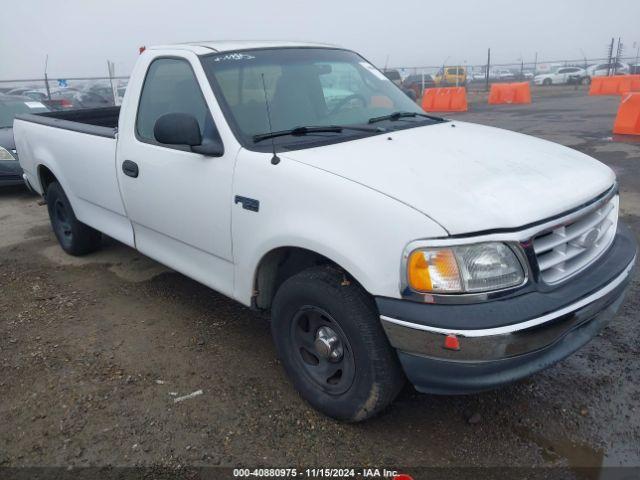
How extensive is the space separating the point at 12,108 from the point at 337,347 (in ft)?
30.0

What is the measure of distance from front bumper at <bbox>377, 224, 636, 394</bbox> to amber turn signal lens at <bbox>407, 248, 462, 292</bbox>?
3.3 inches

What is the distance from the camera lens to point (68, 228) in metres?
5.48

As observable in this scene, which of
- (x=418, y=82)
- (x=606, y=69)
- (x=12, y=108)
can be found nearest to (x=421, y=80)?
(x=418, y=82)

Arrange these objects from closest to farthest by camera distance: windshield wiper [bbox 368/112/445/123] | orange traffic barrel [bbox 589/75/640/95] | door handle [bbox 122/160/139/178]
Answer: windshield wiper [bbox 368/112/445/123]
door handle [bbox 122/160/139/178]
orange traffic barrel [bbox 589/75/640/95]

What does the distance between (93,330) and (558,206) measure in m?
→ 3.24

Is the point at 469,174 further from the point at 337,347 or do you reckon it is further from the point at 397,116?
the point at 397,116

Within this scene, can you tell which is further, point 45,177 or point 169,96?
point 45,177

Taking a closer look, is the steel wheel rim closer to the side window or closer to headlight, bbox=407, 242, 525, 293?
headlight, bbox=407, 242, 525, 293

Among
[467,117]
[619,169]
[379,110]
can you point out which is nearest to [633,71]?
[467,117]

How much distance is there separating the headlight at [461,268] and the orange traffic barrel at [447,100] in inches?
696

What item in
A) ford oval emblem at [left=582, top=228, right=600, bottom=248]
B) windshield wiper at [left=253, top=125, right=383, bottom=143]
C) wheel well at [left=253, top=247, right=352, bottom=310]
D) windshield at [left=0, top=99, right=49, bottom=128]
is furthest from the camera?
windshield at [left=0, top=99, right=49, bottom=128]

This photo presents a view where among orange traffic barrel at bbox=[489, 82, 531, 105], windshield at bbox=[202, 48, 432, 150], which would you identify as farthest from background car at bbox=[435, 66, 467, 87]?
windshield at bbox=[202, 48, 432, 150]

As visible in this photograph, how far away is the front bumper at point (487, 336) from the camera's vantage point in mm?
2186

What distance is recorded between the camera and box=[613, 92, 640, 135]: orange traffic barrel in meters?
11.0
